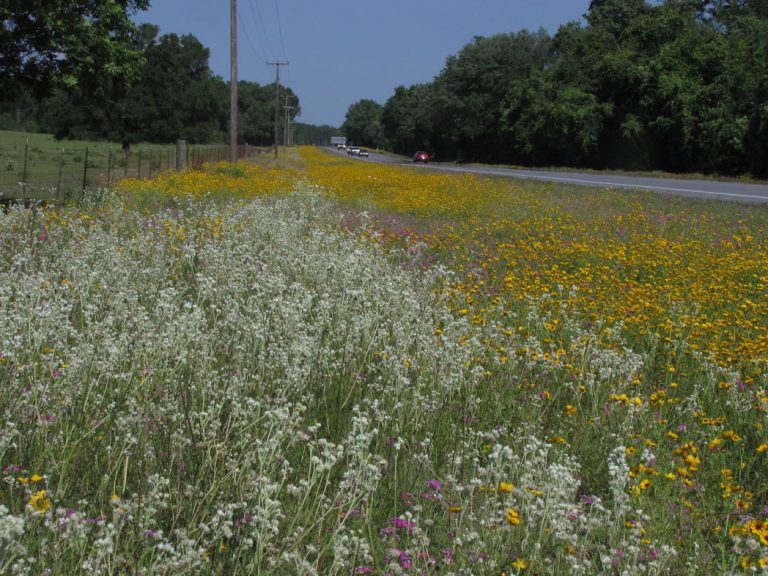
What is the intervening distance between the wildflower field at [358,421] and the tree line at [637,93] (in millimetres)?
32354

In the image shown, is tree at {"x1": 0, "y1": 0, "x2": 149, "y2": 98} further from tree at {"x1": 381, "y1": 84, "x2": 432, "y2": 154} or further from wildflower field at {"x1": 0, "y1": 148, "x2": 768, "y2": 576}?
tree at {"x1": 381, "y1": 84, "x2": 432, "y2": 154}

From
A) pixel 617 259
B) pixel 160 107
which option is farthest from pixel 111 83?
pixel 160 107

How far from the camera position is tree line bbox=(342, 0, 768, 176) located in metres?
38.2

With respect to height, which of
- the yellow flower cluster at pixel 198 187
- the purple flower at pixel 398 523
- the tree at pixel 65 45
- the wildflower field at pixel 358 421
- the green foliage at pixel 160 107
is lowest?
the purple flower at pixel 398 523

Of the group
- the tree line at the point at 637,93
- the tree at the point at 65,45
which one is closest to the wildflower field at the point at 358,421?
the tree at the point at 65,45

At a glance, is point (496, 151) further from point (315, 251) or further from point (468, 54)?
point (315, 251)

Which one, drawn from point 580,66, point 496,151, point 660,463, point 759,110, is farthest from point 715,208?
point 496,151

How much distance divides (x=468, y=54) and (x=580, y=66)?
2567 centimetres

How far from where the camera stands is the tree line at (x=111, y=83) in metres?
16.4

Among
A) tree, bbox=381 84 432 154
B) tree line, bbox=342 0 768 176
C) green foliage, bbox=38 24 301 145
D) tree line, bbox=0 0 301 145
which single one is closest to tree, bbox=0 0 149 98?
tree line, bbox=0 0 301 145

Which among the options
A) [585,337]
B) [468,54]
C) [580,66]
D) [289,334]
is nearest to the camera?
[289,334]

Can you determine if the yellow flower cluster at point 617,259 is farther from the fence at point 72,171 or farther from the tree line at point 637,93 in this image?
the tree line at point 637,93

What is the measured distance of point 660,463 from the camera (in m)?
4.01

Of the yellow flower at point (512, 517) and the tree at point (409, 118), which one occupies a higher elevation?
the tree at point (409, 118)
